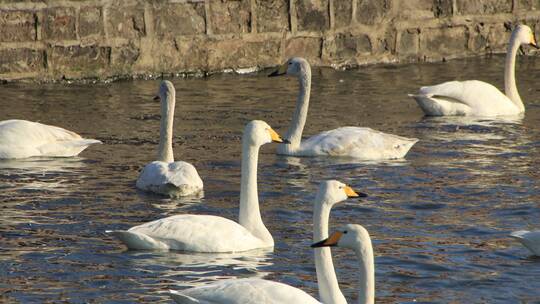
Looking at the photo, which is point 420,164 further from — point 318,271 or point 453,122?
point 318,271

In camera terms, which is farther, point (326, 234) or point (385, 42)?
point (385, 42)

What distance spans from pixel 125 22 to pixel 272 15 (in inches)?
78.6

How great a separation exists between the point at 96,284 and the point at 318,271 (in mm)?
1474

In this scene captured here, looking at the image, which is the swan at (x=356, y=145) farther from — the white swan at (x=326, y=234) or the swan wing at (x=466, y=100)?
the white swan at (x=326, y=234)

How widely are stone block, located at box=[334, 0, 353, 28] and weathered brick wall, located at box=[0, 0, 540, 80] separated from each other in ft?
0.04

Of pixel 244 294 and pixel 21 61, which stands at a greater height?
pixel 21 61

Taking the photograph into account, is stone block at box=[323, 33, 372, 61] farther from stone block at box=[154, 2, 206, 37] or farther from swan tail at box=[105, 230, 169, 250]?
swan tail at box=[105, 230, 169, 250]

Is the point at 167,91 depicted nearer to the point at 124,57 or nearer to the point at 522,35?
the point at 124,57

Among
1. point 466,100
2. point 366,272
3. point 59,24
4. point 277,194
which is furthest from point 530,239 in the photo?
point 59,24

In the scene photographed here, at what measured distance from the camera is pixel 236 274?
336 inches

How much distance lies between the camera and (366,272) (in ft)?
23.0

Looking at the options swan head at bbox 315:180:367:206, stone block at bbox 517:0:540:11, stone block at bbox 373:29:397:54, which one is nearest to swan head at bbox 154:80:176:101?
swan head at bbox 315:180:367:206

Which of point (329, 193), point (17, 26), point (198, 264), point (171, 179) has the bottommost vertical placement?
point (198, 264)

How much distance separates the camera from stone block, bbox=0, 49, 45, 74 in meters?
16.2
